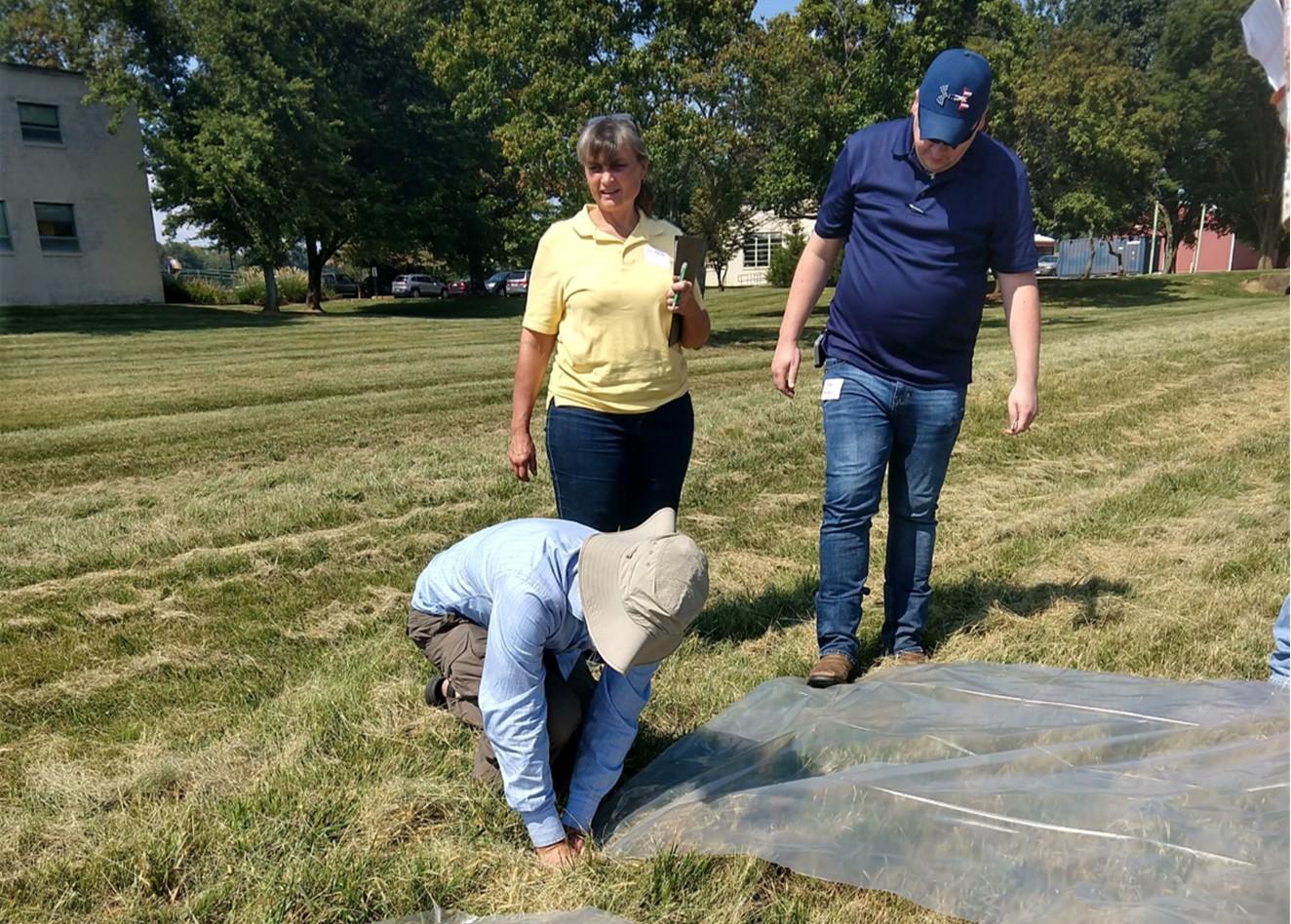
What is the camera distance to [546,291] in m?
2.79

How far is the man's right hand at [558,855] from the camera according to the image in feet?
6.73

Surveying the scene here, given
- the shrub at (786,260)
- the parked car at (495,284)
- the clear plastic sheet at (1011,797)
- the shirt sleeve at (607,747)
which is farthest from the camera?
the parked car at (495,284)

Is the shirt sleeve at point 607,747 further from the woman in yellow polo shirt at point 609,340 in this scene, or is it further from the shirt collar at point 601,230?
the shirt collar at point 601,230

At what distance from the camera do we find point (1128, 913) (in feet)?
5.55

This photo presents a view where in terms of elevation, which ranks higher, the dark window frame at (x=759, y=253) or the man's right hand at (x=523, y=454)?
the dark window frame at (x=759, y=253)

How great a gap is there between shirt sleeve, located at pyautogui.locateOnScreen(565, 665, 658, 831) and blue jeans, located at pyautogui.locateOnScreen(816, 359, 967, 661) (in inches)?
40.6

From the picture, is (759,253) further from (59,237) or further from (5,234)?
(5,234)

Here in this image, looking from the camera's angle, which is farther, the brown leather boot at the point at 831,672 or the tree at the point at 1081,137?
the tree at the point at 1081,137

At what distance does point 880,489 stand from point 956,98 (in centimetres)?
117

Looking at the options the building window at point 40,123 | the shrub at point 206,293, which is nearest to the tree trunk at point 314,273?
the shrub at point 206,293

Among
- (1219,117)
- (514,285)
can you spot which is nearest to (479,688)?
(1219,117)

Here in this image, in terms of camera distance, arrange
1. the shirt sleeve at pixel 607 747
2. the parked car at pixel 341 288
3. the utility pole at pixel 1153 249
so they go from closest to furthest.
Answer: the shirt sleeve at pixel 607 747, the parked car at pixel 341 288, the utility pole at pixel 1153 249

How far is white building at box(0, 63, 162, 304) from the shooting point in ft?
79.5

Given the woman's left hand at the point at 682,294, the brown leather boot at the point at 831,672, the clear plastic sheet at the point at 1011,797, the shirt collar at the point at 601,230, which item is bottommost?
the brown leather boot at the point at 831,672
